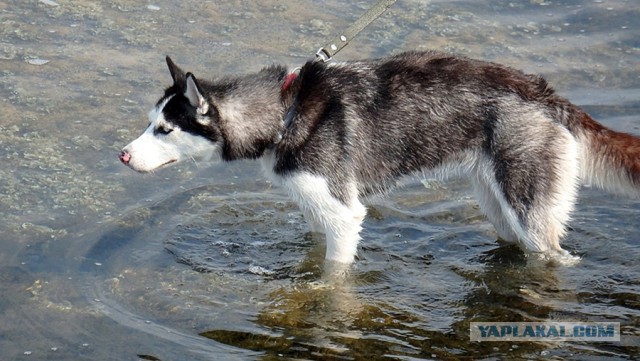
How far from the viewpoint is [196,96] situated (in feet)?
19.9

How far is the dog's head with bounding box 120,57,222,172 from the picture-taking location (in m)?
6.16

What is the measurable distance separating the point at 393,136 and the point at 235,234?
1.44 meters

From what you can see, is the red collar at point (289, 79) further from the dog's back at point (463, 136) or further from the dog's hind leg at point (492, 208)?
the dog's hind leg at point (492, 208)

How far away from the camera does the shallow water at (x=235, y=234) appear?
19.2ft

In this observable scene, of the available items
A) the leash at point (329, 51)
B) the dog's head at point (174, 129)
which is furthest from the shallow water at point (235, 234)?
the leash at point (329, 51)

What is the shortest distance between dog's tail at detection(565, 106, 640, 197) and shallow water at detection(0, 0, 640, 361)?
0.64 m

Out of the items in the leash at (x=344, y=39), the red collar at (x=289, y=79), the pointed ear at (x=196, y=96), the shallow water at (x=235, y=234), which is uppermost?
the leash at (x=344, y=39)

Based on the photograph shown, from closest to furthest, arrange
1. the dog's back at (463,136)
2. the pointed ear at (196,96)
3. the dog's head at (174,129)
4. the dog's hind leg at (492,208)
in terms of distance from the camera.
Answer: the pointed ear at (196,96)
the dog's head at (174,129)
the dog's back at (463,136)
the dog's hind leg at (492,208)

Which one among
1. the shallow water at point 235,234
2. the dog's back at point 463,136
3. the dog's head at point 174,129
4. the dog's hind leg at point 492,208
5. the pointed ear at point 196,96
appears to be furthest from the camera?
the dog's hind leg at point 492,208

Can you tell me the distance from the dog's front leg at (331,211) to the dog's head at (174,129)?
623 mm

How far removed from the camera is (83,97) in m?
8.73

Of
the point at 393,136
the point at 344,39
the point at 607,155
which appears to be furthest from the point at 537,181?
the point at 344,39

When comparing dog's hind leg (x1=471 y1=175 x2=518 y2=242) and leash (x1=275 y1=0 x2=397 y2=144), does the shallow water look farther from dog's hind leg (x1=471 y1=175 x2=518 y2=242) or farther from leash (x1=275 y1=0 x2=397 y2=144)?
leash (x1=275 y1=0 x2=397 y2=144)

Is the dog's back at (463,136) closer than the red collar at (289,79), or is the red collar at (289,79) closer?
the dog's back at (463,136)
